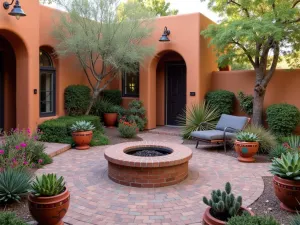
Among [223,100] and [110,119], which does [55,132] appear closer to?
→ [110,119]

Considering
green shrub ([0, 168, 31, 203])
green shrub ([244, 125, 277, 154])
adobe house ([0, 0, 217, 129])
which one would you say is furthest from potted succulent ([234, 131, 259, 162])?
green shrub ([0, 168, 31, 203])

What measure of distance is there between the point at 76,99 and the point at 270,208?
7.77 m

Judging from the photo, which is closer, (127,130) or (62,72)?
(127,130)

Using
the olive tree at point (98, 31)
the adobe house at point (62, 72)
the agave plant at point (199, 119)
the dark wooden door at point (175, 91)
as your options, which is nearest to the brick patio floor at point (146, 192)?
the agave plant at point (199, 119)

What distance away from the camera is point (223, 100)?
10469mm

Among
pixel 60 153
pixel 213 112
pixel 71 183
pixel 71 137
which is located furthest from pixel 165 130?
pixel 71 183

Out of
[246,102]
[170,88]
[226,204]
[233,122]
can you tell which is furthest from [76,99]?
[226,204]

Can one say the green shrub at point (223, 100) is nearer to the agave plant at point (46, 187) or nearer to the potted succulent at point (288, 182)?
the potted succulent at point (288, 182)

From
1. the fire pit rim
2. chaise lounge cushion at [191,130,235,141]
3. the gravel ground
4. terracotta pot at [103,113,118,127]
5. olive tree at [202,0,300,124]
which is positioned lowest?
the gravel ground

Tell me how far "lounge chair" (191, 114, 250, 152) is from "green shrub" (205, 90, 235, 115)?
1582mm

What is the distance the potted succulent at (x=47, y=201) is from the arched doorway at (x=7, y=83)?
264 inches

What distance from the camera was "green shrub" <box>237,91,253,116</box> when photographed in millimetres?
10156

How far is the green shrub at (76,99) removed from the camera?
34.5ft

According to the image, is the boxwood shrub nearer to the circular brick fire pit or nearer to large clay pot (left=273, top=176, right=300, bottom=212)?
the circular brick fire pit
